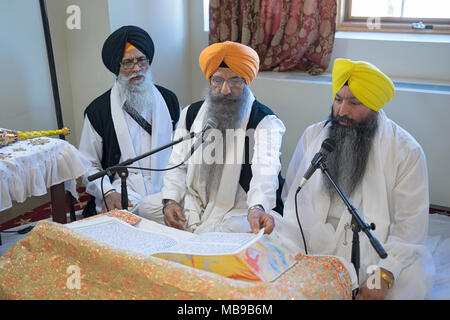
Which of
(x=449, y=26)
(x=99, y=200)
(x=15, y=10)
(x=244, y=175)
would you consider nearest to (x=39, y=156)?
(x=99, y=200)

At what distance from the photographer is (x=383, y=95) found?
8.27ft

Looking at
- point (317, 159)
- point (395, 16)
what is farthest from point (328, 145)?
point (395, 16)

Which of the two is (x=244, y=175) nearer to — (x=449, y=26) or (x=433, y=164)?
(x=433, y=164)

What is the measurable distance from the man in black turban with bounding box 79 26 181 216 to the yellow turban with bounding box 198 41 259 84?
2.32 feet

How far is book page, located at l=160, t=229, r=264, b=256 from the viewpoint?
164 centimetres

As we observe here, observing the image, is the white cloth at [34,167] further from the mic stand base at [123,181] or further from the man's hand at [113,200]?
the mic stand base at [123,181]

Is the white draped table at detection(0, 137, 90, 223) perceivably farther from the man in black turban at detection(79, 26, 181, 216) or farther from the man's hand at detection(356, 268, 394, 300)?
the man's hand at detection(356, 268, 394, 300)

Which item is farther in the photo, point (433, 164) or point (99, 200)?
point (433, 164)

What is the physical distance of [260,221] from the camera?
2.31 m

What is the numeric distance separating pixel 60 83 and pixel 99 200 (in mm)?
1380

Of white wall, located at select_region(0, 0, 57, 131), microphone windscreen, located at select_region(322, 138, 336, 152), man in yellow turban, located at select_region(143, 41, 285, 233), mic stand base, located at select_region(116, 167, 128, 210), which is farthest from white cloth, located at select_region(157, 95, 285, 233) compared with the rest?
white wall, located at select_region(0, 0, 57, 131)

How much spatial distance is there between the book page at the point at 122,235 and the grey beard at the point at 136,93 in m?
1.52

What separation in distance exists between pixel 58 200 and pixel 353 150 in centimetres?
181

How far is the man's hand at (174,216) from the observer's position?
2.74 metres
